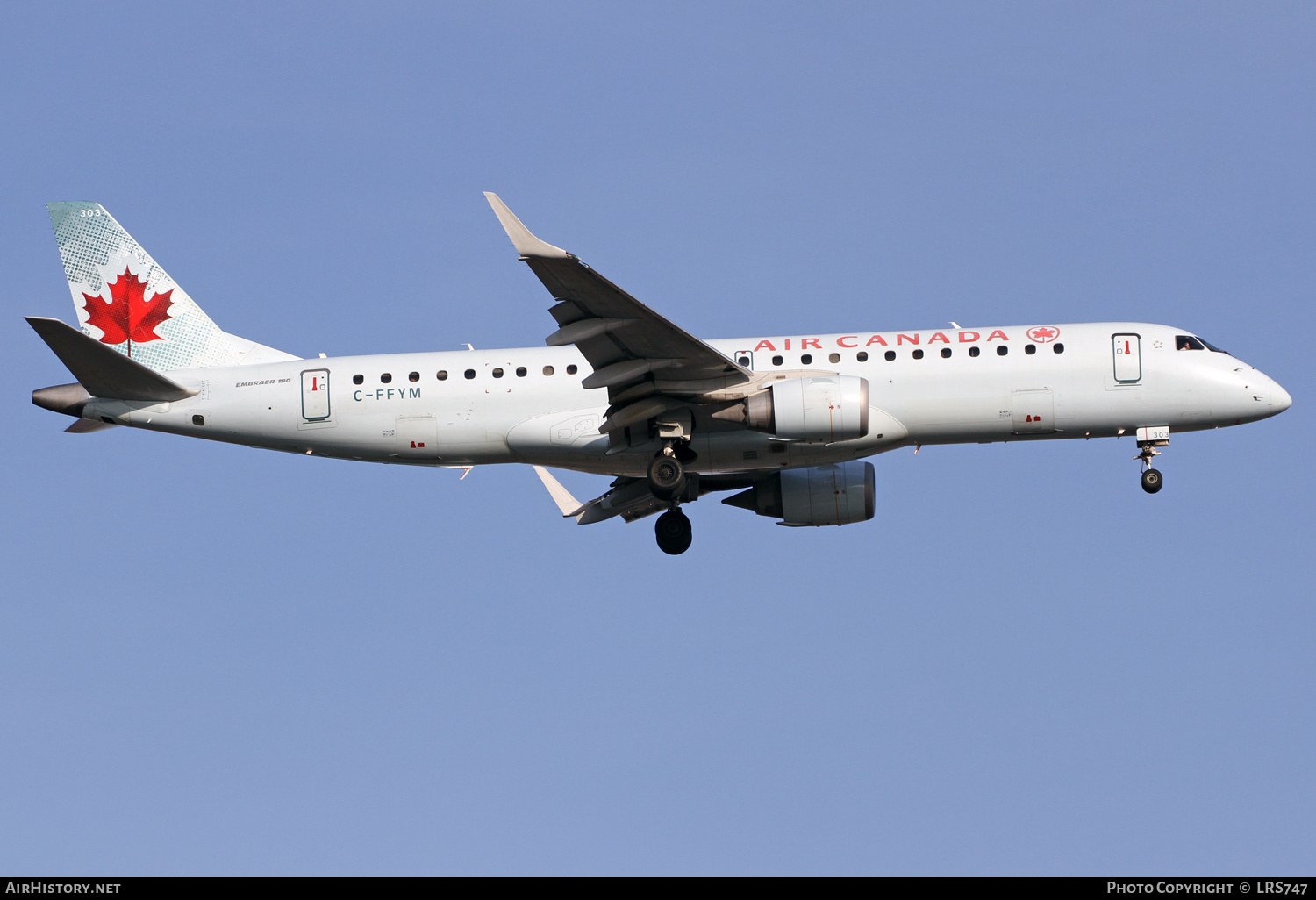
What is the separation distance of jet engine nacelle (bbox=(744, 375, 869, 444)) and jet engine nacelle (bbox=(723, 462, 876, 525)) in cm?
505

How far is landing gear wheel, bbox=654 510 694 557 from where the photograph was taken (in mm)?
39656

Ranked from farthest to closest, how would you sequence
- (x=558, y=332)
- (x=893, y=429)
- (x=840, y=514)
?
1. (x=840, y=514)
2. (x=893, y=429)
3. (x=558, y=332)

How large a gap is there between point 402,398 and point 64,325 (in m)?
8.08

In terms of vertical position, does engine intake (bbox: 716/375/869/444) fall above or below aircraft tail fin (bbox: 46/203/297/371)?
below

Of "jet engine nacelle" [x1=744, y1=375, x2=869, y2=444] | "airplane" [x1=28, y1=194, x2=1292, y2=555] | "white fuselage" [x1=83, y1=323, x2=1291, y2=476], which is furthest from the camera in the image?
"white fuselage" [x1=83, y1=323, x2=1291, y2=476]

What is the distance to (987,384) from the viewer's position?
3625 centimetres

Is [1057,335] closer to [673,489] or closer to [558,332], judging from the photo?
[673,489]

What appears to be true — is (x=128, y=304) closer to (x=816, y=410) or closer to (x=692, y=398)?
(x=692, y=398)

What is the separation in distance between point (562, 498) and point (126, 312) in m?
12.7

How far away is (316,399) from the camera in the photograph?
37.8 m

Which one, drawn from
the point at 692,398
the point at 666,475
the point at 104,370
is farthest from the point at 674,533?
the point at 104,370

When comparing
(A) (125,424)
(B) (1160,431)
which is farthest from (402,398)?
(B) (1160,431)

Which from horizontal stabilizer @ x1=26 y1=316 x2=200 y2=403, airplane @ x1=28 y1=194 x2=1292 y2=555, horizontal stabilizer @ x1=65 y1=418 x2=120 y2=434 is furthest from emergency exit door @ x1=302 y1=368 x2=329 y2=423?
horizontal stabilizer @ x1=65 y1=418 x2=120 y2=434

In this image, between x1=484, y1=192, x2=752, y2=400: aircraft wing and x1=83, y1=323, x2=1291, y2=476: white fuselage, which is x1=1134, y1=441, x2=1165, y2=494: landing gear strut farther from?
x1=484, y1=192, x2=752, y2=400: aircraft wing
